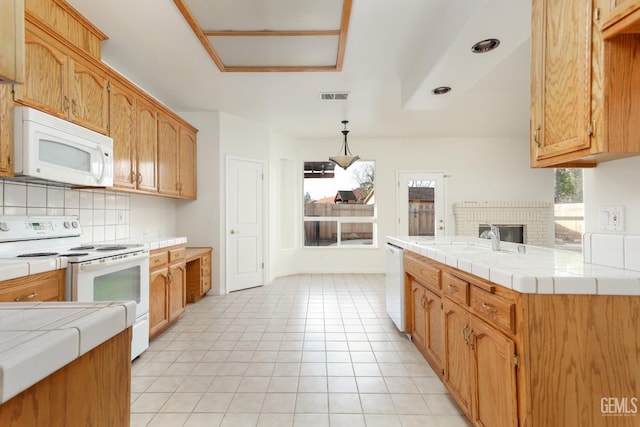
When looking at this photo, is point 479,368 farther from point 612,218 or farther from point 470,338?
point 612,218

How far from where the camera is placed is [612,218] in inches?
57.5

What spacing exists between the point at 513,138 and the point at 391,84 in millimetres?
3955

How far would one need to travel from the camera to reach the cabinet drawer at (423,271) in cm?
207

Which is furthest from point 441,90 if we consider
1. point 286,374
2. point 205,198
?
point 205,198

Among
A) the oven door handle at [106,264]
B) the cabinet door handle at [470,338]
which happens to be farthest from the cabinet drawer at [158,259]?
the cabinet door handle at [470,338]

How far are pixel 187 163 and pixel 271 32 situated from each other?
2356 mm

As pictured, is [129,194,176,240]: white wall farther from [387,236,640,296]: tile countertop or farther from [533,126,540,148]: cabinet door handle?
[533,126,540,148]: cabinet door handle

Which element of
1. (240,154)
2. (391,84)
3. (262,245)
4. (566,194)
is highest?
(391,84)

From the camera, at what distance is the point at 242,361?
2459 millimetres

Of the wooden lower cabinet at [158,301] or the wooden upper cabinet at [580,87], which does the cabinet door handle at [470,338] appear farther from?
the wooden lower cabinet at [158,301]

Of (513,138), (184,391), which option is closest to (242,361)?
(184,391)

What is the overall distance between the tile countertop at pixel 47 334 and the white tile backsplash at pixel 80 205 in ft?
6.40

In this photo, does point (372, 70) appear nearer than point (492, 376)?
No

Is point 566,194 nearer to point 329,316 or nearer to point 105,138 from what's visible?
point 329,316
